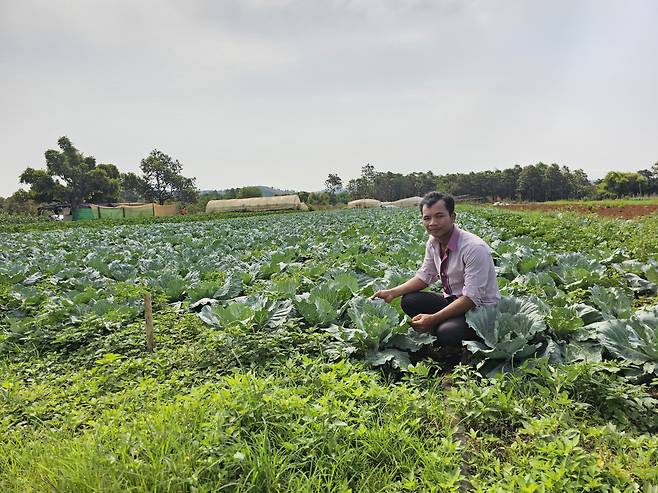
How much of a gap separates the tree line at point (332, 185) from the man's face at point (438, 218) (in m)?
29.9

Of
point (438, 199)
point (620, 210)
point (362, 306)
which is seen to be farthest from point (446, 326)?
point (620, 210)

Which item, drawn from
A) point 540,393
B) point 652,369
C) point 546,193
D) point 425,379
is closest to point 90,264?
point 425,379

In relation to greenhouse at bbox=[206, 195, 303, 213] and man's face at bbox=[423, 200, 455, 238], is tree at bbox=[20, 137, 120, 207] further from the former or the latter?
man's face at bbox=[423, 200, 455, 238]

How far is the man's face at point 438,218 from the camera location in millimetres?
3029

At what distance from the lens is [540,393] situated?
226 centimetres

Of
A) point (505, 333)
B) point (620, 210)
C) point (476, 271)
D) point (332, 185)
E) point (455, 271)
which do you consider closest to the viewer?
point (505, 333)

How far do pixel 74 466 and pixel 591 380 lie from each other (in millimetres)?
2799

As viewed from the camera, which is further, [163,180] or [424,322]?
[163,180]

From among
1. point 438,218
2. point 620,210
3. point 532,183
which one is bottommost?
point 620,210

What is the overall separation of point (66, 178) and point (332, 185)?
51.4 metres

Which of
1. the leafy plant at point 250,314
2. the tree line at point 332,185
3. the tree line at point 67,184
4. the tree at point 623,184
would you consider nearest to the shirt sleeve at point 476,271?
the leafy plant at point 250,314

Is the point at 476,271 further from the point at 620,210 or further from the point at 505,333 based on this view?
the point at 620,210

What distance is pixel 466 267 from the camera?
3.05 meters

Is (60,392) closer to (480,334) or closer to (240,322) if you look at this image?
(240,322)
